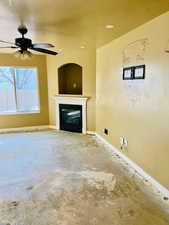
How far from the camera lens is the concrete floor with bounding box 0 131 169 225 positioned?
1978 mm

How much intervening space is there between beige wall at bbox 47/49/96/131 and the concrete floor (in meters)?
1.47

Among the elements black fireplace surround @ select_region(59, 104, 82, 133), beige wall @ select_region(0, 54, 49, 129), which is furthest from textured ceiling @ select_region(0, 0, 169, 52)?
black fireplace surround @ select_region(59, 104, 82, 133)

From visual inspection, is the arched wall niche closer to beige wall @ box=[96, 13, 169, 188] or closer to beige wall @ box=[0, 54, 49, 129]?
beige wall @ box=[0, 54, 49, 129]

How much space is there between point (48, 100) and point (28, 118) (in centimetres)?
90

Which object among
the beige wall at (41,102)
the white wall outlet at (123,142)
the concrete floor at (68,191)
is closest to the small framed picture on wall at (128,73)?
the white wall outlet at (123,142)

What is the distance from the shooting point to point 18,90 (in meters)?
5.62

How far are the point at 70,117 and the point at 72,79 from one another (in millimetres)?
1389

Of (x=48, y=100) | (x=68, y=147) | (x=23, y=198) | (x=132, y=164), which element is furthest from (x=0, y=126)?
(x=132, y=164)

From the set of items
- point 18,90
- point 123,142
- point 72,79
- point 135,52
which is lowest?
point 123,142

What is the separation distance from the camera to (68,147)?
4.17 meters

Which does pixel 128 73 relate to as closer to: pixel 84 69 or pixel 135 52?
pixel 135 52

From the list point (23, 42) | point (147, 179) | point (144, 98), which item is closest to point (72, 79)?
point (23, 42)

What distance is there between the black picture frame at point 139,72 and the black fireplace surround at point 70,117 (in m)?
2.60

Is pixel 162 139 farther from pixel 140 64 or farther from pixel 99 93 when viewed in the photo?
pixel 99 93
